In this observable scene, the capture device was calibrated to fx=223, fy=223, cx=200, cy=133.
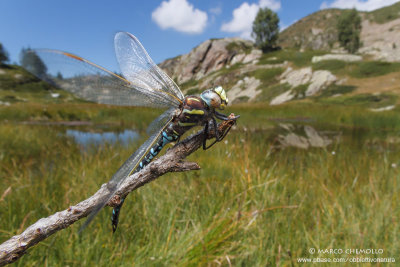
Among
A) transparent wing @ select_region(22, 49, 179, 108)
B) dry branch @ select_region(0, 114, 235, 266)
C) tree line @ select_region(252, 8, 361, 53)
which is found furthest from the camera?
tree line @ select_region(252, 8, 361, 53)

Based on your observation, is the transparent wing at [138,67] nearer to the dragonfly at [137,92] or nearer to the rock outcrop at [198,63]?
the dragonfly at [137,92]

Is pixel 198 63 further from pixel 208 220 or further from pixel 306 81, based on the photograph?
pixel 306 81

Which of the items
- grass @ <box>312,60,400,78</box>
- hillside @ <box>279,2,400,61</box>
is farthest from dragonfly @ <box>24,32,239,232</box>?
hillside @ <box>279,2,400,61</box>

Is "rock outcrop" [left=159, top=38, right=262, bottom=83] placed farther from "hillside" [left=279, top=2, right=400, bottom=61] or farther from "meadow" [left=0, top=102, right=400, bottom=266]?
"hillside" [left=279, top=2, right=400, bottom=61]

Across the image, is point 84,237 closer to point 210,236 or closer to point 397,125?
point 210,236

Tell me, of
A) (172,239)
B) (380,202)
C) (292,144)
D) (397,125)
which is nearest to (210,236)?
(172,239)
